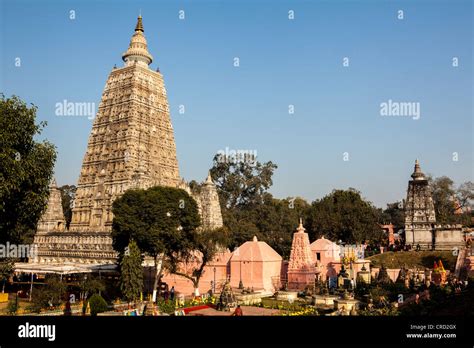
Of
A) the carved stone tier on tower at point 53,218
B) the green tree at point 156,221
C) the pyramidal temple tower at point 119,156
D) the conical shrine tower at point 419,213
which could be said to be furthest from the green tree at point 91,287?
the conical shrine tower at point 419,213

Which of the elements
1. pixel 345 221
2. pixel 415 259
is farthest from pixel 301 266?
Result: pixel 345 221

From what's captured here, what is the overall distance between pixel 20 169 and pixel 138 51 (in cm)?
3291

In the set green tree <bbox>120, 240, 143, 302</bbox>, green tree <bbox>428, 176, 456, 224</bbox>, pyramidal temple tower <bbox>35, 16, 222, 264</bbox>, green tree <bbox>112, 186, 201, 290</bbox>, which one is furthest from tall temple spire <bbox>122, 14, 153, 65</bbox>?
green tree <bbox>428, 176, 456, 224</bbox>

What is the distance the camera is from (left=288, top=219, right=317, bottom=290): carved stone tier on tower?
1263 inches

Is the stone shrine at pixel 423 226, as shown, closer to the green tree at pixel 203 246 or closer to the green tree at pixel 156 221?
the green tree at pixel 203 246

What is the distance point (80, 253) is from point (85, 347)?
3628 cm

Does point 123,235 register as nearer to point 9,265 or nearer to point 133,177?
point 9,265

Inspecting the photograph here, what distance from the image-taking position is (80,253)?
44.2 m

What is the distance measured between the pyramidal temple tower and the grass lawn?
69.0 feet

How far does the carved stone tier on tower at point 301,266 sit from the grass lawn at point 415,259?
15.4 metres

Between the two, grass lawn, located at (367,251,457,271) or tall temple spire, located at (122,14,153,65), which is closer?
grass lawn, located at (367,251,457,271)

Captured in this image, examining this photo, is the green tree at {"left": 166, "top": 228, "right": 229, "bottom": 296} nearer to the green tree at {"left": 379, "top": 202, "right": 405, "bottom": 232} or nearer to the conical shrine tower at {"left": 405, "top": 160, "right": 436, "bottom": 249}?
the conical shrine tower at {"left": 405, "top": 160, "right": 436, "bottom": 249}

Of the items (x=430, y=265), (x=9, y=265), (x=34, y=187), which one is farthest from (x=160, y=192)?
(x=430, y=265)

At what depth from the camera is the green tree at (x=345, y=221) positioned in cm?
5841
